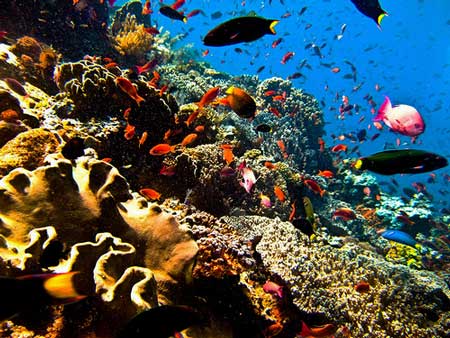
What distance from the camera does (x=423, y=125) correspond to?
404 cm

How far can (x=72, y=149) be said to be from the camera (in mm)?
3189

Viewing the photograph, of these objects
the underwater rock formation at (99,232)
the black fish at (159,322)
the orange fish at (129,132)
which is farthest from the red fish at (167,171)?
the black fish at (159,322)

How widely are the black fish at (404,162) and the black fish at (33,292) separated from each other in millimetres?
2145

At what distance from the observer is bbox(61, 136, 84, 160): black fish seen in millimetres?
3163

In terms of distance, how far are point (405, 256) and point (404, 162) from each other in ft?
32.8

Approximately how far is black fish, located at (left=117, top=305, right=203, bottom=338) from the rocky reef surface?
46 centimetres

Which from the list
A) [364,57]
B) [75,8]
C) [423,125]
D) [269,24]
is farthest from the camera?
[364,57]

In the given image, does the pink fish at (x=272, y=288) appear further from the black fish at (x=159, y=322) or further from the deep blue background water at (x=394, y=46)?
the deep blue background water at (x=394, y=46)

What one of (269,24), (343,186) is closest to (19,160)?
(269,24)

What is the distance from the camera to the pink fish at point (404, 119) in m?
4.05

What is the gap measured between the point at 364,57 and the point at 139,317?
14903 cm

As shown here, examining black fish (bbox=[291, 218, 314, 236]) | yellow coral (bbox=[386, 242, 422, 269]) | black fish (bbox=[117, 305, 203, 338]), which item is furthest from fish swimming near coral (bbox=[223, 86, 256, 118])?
yellow coral (bbox=[386, 242, 422, 269])

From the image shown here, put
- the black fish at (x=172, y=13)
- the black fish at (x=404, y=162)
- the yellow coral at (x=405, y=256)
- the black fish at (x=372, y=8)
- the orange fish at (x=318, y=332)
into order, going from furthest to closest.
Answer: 1. the yellow coral at (x=405, y=256)
2. the black fish at (x=172, y=13)
3. the orange fish at (x=318, y=332)
4. the black fish at (x=372, y=8)
5. the black fish at (x=404, y=162)

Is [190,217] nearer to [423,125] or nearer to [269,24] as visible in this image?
[269,24]
